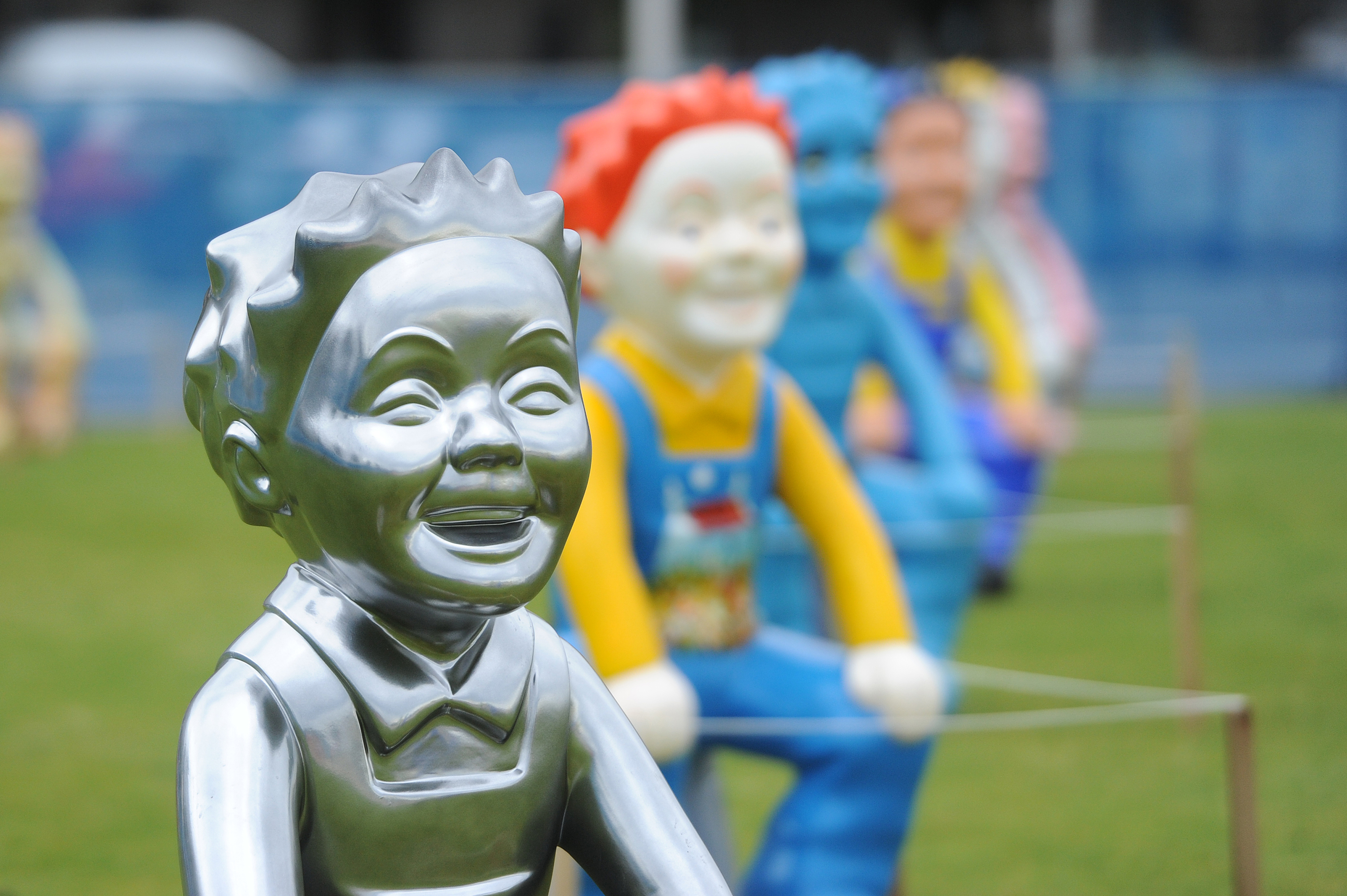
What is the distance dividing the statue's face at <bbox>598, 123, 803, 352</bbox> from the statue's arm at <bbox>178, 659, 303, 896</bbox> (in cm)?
136

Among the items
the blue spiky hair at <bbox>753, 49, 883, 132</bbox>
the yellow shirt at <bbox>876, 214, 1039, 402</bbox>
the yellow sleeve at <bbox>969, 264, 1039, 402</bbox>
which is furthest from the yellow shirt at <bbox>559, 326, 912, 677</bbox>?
the yellow sleeve at <bbox>969, 264, 1039, 402</bbox>

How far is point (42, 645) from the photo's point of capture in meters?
5.24

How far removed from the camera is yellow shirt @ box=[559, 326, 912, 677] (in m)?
2.43

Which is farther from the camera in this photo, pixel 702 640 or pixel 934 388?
pixel 934 388

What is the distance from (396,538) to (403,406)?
4.2 inches

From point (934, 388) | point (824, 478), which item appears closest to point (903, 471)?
point (934, 388)

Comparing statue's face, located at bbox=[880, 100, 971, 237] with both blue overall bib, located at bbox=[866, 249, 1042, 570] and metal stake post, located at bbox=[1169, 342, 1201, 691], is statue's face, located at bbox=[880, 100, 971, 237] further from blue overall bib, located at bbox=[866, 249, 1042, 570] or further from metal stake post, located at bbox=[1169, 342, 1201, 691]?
metal stake post, located at bbox=[1169, 342, 1201, 691]

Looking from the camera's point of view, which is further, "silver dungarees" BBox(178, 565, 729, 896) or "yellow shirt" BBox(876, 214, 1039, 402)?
"yellow shirt" BBox(876, 214, 1039, 402)

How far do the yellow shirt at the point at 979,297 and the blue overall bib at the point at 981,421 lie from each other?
3 centimetres

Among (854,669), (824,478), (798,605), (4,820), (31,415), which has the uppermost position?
(824,478)

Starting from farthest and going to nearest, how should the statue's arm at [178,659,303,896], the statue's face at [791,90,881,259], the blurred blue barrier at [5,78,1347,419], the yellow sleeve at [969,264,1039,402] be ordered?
the blurred blue barrier at [5,78,1347,419], the yellow sleeve at [969,264,1039,402], the statue's face at [791,90,881,259], the statue's arm at [178,659,303,896]

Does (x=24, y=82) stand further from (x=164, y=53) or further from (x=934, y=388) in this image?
(x=934, y=388)

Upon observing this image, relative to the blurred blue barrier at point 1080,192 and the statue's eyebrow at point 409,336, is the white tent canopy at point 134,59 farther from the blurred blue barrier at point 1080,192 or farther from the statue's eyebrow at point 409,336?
the statue's eyebrow at point 409,336

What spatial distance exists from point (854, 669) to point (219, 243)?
1.34 meters
